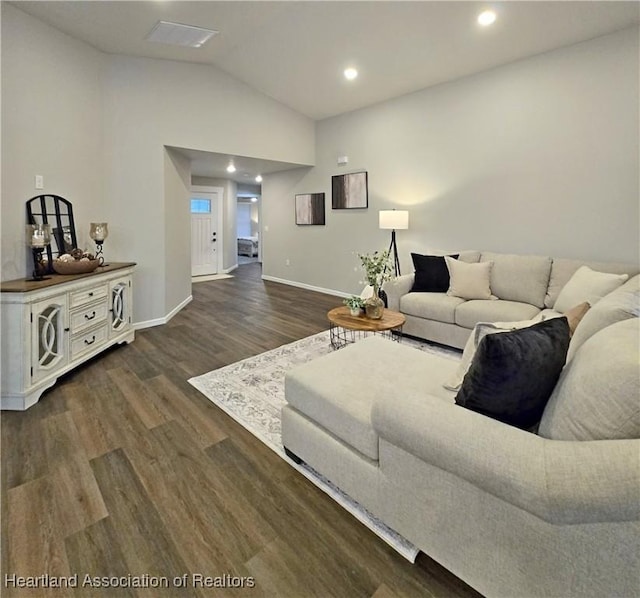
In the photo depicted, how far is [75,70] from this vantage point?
3562 mm

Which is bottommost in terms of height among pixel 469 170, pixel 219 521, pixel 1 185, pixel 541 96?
pixel 219 521

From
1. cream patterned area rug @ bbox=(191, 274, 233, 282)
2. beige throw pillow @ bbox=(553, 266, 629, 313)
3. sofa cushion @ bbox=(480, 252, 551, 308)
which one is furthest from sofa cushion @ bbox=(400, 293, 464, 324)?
cream patterned area rug @ bbox=(191, 274, 233, 282)

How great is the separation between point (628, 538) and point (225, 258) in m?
9.06

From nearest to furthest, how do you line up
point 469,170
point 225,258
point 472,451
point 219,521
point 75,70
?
1. point 472,451
2. point 219,521
3. point 75,70
4. point 469,170
5. point 225,258

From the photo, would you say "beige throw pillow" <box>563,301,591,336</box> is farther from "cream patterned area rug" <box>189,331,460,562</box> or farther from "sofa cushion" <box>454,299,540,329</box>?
"sofa cushion" <box>454,299,540,329</box>

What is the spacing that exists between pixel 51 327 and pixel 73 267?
586mm

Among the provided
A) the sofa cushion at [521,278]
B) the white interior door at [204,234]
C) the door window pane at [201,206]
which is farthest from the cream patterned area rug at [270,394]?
the door window pane at [201,206]

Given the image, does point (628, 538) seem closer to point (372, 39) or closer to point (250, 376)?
point (250, 376)

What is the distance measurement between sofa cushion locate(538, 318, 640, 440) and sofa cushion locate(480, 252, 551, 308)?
248 cm

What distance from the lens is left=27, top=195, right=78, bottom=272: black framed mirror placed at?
122 inches

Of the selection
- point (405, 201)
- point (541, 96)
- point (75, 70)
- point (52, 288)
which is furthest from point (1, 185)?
point (541, 96)

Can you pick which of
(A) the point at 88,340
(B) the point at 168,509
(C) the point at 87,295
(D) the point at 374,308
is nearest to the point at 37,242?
(C) the point at 87,295

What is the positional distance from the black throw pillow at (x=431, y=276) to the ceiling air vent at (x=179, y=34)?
11.3 ft

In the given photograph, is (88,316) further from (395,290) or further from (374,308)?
(395,290)
